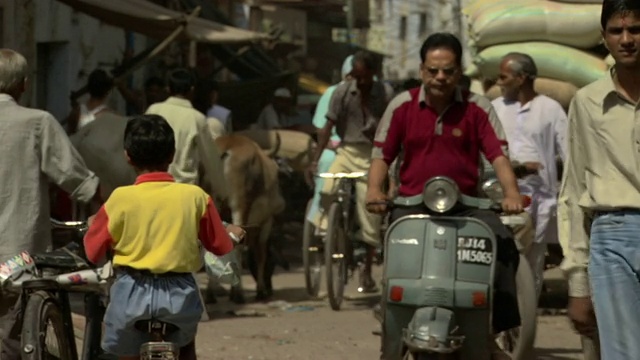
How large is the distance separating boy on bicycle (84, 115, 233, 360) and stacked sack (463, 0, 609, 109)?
7.28 metres

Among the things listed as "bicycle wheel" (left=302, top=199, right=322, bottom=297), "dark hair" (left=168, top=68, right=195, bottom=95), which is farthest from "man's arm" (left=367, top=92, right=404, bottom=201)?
"bicycle wheel" (left=302, top=199, right=322, bottom=297)

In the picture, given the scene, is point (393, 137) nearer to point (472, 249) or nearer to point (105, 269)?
point (472, 249)

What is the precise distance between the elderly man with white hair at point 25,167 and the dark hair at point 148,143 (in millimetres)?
1326

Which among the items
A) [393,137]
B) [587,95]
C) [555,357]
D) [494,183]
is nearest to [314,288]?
[555,357]

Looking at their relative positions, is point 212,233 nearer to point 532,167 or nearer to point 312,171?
point 532,167

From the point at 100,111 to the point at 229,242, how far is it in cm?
669

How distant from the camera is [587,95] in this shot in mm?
5777

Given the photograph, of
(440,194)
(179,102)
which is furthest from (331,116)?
(440,194)

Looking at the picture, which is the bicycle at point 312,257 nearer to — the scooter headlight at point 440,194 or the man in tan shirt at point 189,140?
the man in tan shirt at point 189,140

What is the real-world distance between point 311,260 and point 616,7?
8.84 metres

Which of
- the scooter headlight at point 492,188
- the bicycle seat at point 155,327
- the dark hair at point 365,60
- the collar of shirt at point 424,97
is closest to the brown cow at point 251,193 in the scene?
the dark hair at point 365,60

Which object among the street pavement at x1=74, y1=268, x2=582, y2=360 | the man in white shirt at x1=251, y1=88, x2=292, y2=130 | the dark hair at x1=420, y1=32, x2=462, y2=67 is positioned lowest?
the street pavement at x1=74, y1=268, x2=582, y2=360

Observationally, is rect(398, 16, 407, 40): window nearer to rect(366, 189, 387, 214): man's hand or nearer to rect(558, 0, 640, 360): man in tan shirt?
rect(366, 189, 387, 214): man's hand

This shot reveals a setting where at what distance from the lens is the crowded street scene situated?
230 inches
